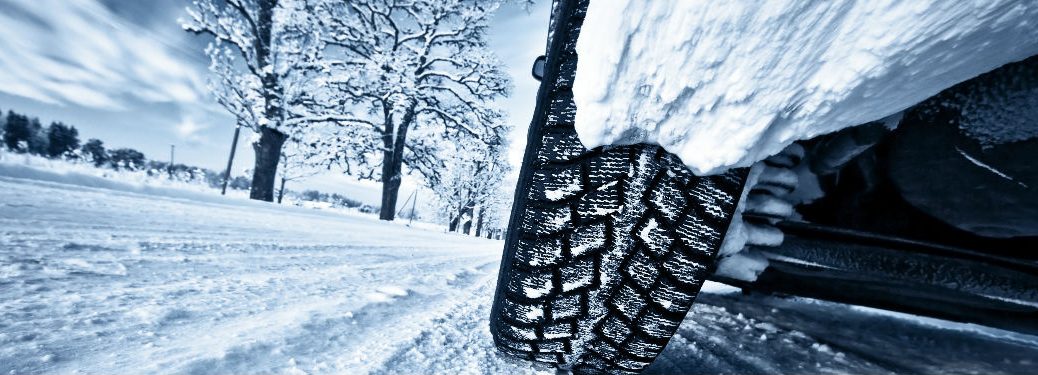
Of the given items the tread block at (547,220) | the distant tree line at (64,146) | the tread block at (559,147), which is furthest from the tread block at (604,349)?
the distant tree line at (64,146)

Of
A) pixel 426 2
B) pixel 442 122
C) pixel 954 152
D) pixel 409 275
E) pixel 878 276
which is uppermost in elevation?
pixel 426 2

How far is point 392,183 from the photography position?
9.39 metres

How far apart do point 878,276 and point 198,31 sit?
37.0ft

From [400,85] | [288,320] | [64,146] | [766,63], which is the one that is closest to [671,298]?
[766,63]

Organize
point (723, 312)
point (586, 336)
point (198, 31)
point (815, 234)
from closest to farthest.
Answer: point (586, 336)
point (815, 234)
point (723, 312)
point (198, 31)

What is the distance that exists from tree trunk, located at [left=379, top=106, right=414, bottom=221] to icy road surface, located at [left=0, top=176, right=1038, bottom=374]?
7636mm

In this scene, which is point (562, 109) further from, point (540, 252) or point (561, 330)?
point (561, 330)

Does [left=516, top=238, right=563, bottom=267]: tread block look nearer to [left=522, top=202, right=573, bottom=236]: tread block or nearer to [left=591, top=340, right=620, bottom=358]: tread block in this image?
[left=522, top=202, right=573, bottom=236]: tread block

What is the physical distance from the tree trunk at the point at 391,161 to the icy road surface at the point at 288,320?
7636 mm

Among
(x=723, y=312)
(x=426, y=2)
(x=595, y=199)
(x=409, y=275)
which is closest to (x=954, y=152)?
(x=595, y=199)

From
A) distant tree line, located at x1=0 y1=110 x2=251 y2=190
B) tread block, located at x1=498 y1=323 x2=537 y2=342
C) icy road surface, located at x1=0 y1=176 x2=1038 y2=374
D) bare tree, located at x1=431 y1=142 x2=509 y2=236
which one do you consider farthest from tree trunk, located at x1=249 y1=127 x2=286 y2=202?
distant tree line, located at x1=0 y1=110 x2=251 y2=190

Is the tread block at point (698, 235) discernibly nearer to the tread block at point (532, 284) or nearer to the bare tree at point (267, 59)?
the tread block at point (532, 284)

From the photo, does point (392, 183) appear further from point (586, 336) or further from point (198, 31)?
point (586, 336)

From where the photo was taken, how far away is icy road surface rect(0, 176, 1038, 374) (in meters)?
0.55
